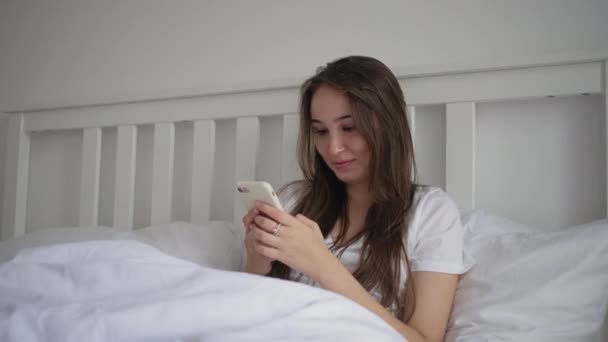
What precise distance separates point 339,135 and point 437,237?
25cm

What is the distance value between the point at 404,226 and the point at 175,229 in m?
0.49

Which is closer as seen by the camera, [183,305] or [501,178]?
[183,305]

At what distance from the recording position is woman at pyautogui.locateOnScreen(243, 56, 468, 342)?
2.03 ft

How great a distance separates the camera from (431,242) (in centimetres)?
69

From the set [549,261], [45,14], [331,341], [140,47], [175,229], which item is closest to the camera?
[331,341]

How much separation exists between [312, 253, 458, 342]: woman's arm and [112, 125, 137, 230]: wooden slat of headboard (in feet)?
2.62

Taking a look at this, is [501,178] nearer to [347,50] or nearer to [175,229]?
[347,50]

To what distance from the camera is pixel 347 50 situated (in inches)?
41.6

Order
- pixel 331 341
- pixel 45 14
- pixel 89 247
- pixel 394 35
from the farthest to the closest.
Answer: pixel 45 14 < pixel 394 35 < pixel 89 247 < pixel 331 341

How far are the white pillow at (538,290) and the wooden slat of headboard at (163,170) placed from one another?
81 centimetres

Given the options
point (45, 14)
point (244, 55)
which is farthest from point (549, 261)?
point (45, 14)

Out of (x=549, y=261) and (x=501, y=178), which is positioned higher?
(x=501, y=178)

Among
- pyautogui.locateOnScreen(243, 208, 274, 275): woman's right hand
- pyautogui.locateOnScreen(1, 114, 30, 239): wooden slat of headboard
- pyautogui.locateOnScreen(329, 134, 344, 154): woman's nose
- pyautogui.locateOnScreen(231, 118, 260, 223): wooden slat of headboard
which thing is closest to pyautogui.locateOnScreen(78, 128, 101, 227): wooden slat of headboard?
pyautogui.locateOnScreen(1, 114, 30, 239): wooden slat of headboard

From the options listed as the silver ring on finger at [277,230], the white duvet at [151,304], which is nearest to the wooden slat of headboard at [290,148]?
the silver ring on finger at [277,230]
